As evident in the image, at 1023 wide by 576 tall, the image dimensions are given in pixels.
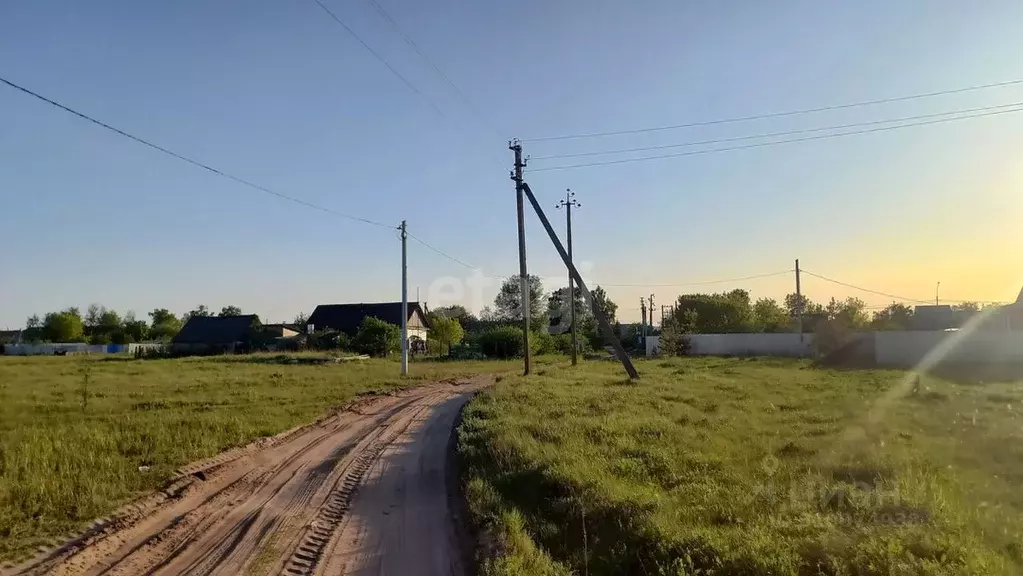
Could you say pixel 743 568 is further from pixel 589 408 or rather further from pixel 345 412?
pixel 345 412

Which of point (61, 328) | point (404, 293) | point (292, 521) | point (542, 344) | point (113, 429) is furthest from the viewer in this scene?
point (61, 328)

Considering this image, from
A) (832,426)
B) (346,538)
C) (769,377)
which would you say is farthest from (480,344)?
(346,538)

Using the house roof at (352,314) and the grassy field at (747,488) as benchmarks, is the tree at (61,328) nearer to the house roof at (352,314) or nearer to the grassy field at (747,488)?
the house roof at (352,314)

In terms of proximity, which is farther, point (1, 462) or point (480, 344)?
point (480, 344)

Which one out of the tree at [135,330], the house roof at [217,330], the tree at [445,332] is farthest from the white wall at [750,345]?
the tree at [135,330]

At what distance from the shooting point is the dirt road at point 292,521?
620 centimetres

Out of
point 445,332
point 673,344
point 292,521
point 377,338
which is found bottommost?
point 292,521

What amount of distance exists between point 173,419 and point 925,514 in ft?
46.1

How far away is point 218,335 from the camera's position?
62875 mm

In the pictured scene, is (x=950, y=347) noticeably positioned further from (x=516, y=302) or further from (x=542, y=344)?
(x=516, y=302)

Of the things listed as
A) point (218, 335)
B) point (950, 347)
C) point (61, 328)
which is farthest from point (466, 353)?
point (61, 328)

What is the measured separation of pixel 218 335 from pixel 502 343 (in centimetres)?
2957

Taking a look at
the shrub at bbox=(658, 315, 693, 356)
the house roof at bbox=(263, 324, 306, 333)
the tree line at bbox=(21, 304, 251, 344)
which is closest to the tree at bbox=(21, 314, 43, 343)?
the tree line at bbox=(21, 304, 251, 344)

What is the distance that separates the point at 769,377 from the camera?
25.1 metres
